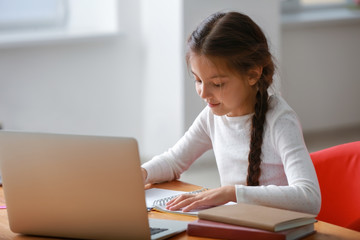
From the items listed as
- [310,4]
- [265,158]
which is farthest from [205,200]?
[310,4]

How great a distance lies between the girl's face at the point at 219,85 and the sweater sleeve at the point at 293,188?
16 cm

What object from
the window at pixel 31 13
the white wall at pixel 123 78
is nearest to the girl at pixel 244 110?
the white wall at pixel 123 78

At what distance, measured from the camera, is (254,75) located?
1603 millimetres

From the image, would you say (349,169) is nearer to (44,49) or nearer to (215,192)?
(215,192)

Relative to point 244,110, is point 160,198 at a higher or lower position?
lower

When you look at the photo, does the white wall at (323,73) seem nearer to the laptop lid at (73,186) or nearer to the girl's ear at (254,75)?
the girl's ear at (254,75)

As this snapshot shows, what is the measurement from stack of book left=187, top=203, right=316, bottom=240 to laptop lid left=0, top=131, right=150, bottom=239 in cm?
13

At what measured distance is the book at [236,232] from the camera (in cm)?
114

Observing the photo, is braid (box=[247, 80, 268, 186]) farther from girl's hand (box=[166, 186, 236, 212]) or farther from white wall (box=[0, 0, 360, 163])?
white wall (box=[0, 0, 360, 163])

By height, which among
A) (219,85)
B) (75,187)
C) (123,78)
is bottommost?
(123,78)

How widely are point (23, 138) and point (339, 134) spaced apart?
407 cm

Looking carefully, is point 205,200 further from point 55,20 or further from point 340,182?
point 55,20

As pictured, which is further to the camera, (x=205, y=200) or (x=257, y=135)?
(x=257, y=135)

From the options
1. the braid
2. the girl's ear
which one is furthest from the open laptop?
the girl's ear
